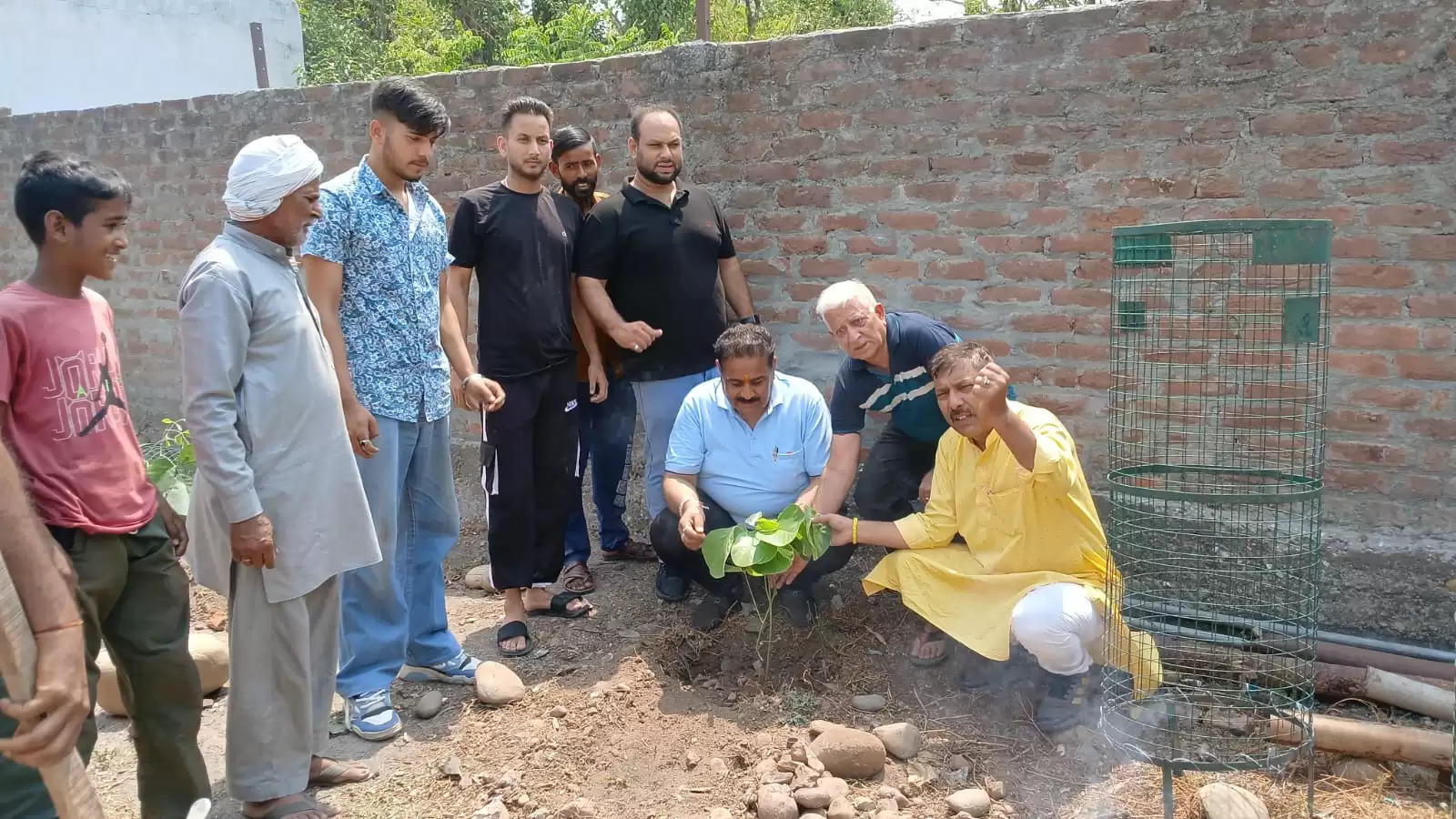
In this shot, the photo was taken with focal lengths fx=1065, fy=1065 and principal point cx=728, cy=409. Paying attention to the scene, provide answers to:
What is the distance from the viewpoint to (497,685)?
3.85m

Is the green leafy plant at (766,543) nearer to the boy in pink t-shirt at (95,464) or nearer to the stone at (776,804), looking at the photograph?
the stone at (776,804)

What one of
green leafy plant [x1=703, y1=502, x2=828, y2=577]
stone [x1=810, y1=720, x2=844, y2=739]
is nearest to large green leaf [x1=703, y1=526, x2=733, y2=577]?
green leafy plant [x1=703, y1=502, x2=828, y2=577]

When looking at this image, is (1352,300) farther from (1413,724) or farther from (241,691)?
(241,691)

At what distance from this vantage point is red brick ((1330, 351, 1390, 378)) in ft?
12.5

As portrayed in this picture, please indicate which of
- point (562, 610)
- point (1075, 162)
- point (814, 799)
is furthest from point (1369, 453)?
point (562, 610)

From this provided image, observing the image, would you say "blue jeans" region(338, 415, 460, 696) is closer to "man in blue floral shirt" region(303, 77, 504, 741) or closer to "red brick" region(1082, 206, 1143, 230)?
"man in blue floral shirt" region(303, 77, 504, 741)

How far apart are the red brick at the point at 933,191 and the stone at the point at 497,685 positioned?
8.56ft

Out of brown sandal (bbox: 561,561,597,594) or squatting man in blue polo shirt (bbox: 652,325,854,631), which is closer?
squatting man in blue polo shirt (bbox: 652,325,854,631)

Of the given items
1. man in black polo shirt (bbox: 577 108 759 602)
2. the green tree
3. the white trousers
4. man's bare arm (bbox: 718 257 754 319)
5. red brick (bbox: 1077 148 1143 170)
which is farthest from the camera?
the green tree

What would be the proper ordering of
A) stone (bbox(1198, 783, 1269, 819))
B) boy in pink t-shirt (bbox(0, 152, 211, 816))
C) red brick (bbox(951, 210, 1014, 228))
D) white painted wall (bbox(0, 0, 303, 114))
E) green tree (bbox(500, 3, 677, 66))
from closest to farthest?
boy in pink t-shirt (bbox(0, 152, 211, 816))
stone (bbox(1198, 783, 1269, 819))
red brick (bbox(951, 210, 1014, 228))
white painted wall (bbox(0, 0, 303, 114))
green tree (bbox(500, 3, 677, 66))

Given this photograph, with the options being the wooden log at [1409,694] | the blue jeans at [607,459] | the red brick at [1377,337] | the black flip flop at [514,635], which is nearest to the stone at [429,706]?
the black flip flop at [514,635]

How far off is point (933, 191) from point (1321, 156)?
1470 mm

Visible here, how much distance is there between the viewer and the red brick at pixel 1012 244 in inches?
173

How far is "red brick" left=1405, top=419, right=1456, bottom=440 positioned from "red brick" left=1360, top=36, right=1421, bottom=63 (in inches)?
49.1
